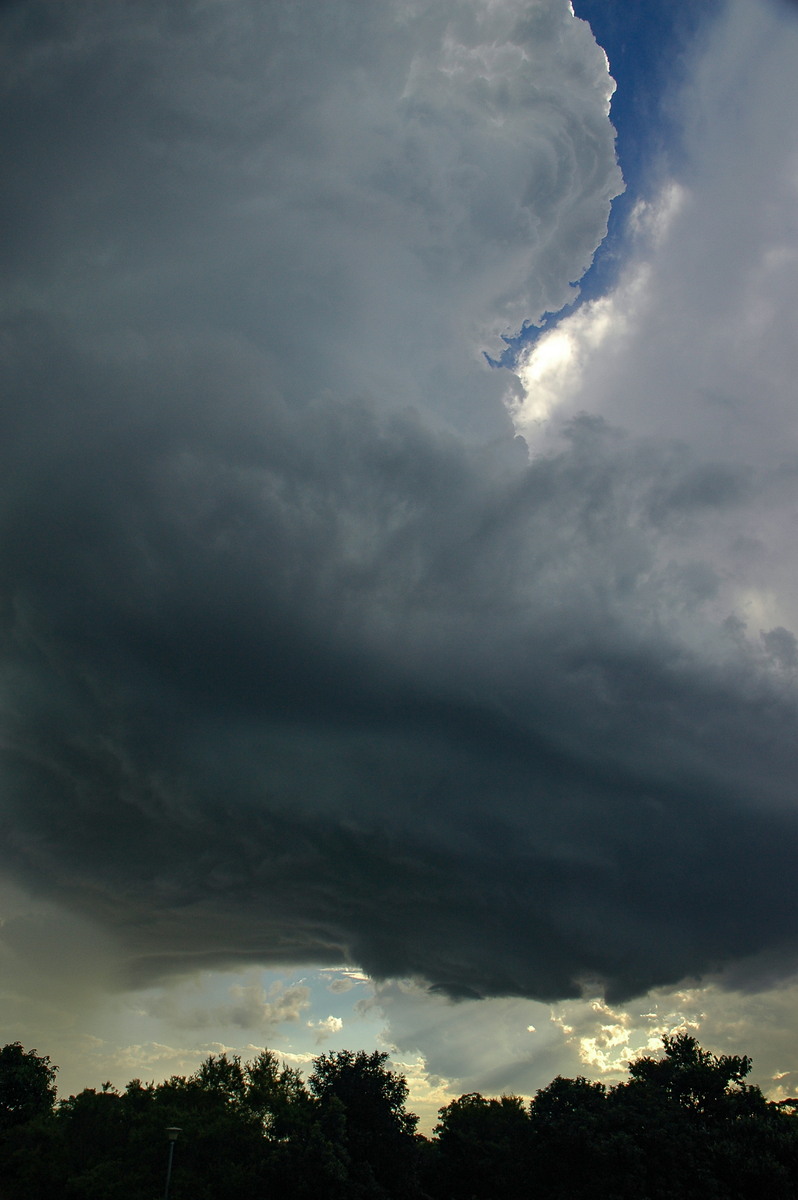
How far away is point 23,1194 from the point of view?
57031 mm

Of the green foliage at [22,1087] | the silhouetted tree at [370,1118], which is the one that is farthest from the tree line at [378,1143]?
the green foliage at [22,1087]

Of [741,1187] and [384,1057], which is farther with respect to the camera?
[384,1057]

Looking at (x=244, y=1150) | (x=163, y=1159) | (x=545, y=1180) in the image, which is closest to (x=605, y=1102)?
(x=545, y=1180)

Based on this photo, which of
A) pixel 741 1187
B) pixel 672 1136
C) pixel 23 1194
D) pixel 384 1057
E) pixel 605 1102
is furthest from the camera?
pixel 384 1057

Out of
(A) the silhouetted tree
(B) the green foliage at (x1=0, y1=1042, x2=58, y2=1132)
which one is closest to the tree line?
(A) the silhouetted tree

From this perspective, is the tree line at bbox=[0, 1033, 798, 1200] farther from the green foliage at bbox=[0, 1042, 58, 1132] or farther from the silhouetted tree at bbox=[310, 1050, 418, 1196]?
the green foliage at bbox=[0, 1042, 58, 1132]

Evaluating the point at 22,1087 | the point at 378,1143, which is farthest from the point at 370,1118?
the point at 22,1087

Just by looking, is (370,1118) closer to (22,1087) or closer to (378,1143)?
(378,1143)

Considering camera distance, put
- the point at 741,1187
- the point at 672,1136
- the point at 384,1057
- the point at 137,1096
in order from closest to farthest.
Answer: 1. the point at 741,1187
2. the point at 672,1136
3. the point at 384,1057
4. the point at 137,1096

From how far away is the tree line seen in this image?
51.0 m

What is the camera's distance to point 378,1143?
60062 mm

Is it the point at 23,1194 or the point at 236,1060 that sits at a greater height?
the point at 236,1060

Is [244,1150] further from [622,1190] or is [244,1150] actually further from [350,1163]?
[622,1190]

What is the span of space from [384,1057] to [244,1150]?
1509 cm
